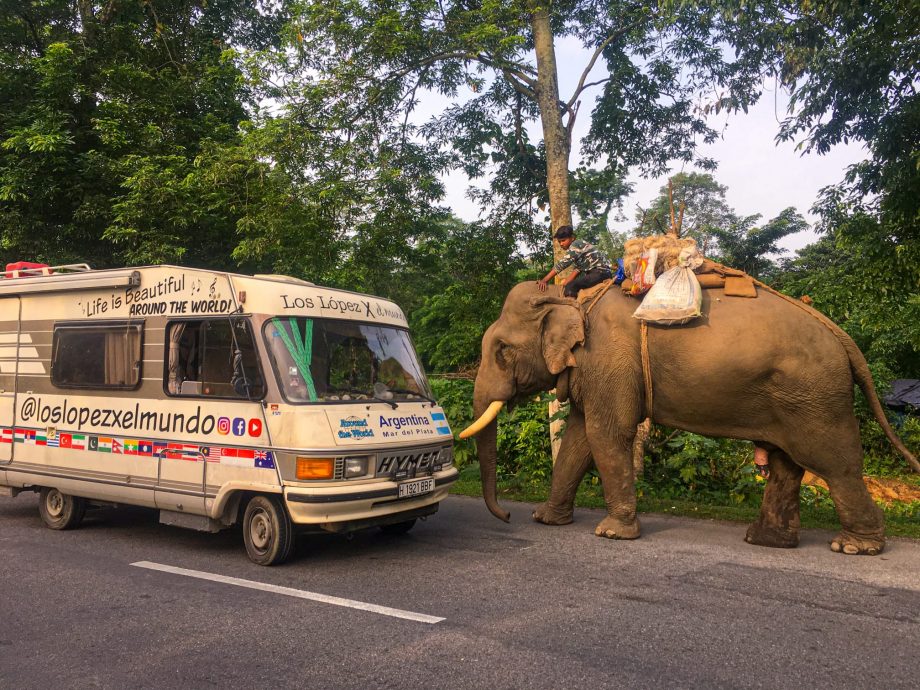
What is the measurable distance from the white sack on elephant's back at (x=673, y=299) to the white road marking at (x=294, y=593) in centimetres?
347

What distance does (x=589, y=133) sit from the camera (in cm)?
1310

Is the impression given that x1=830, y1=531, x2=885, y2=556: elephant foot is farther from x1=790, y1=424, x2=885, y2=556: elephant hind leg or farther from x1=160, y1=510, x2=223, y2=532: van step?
x1=160, y1=510, x2=223, y2=532: van step

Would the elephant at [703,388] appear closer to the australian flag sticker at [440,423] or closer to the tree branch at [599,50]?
the australian flag sticker at [440,423]

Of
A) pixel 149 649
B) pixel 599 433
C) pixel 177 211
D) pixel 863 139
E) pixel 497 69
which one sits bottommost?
pixel 149 649

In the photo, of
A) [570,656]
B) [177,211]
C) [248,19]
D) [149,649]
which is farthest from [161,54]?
[570,656]

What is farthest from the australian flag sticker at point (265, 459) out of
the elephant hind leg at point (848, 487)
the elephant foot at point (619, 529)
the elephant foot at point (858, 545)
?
the elephant foot at point (858, 545)

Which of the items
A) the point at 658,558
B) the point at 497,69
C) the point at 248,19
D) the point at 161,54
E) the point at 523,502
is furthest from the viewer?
the point at 248,19

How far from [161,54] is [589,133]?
899cm

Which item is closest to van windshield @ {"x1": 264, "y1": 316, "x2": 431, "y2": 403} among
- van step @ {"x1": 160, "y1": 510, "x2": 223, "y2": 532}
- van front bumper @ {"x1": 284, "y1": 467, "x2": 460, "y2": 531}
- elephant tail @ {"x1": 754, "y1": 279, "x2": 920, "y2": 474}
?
van front bumper @ {"x1": 284, "y1": 467, "x2": 460, "y2": 531}

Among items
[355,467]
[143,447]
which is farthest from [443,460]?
[143,447]

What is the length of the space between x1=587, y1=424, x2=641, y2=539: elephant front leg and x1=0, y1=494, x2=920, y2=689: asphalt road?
0.15 m

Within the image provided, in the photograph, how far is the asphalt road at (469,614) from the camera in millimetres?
3953

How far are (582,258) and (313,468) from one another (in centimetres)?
391

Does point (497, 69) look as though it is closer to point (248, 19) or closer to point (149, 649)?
point (248, 19)
